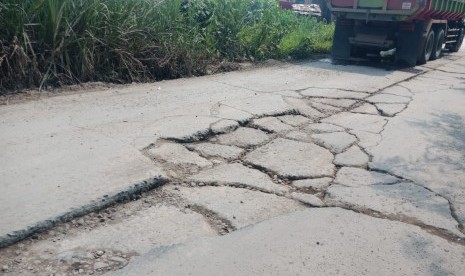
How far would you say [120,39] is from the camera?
6.07m

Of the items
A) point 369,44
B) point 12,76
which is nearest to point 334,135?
point 12,76

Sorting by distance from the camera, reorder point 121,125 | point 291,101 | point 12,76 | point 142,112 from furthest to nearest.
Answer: point 291,101
point 12,76
point 142,112
point 121,125

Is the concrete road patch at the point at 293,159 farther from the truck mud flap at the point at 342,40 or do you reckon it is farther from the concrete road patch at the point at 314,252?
the truck mud flap at the point at 342,40

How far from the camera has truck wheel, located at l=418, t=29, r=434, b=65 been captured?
9.91 metres

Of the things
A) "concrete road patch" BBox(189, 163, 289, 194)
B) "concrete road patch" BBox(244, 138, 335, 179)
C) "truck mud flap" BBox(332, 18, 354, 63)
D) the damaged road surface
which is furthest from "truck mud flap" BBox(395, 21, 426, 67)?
"concrete road patch" BBox(189, 163, 289, 194)

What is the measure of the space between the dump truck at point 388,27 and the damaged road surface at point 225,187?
12.9ft

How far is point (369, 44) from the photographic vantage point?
9.09 m

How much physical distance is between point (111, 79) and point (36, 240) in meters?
4.11

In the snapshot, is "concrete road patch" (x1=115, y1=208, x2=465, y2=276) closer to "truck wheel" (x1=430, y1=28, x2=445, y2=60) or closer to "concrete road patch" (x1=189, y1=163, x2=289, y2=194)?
"concrete road patch" (x1=189, y1=163, x2=289, y2=194)

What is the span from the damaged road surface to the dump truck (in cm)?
392

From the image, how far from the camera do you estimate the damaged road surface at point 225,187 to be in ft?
7.27

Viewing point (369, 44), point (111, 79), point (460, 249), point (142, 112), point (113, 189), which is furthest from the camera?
point (369, 44)

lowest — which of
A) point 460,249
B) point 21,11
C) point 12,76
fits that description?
point 460,249

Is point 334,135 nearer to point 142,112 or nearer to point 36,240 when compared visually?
point 142,112
